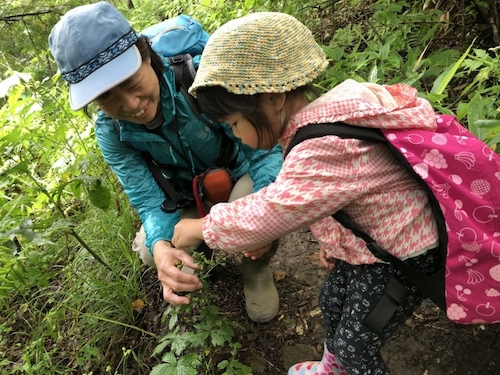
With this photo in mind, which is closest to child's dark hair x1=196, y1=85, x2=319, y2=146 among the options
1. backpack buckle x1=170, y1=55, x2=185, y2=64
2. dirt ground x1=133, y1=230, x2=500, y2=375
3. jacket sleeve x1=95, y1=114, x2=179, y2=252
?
backpack buckle x1=170, y1=55, x2=185, y2=64

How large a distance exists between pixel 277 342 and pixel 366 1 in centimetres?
293

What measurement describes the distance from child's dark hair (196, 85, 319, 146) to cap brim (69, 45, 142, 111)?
476 mm

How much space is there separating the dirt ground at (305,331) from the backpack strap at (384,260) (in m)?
0.72

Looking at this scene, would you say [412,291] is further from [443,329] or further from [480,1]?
[480,1]

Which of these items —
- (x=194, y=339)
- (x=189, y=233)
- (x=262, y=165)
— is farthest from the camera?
(x=262, y=165)

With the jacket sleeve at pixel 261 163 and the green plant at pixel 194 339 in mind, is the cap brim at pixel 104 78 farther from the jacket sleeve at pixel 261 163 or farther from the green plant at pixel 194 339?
the green plant at pixel 194 339

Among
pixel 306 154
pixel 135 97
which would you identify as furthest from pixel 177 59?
pixel 306 154

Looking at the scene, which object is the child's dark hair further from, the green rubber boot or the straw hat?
the green rubber boot

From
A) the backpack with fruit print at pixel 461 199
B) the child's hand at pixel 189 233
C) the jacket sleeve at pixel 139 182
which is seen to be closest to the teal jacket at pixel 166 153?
the jacket sleeve at pixel 139 182

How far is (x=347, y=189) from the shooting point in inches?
43.8

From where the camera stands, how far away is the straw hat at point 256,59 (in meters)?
1.12

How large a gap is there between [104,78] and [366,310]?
133 cm

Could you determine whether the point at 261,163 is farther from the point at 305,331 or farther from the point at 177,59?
the point at 305,331

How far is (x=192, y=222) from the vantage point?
1380 millimetres
